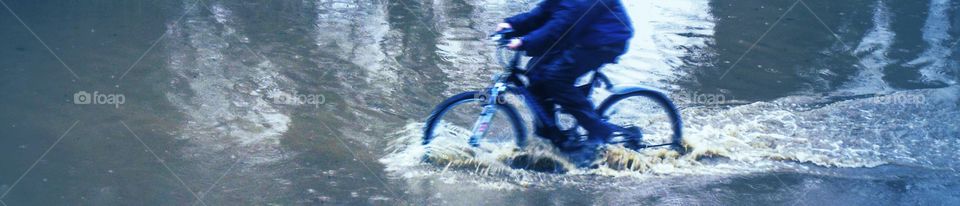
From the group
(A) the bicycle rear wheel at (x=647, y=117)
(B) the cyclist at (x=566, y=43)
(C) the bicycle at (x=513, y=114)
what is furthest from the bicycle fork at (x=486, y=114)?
(A) the bicycle rear wheel at (x=647, y=117)

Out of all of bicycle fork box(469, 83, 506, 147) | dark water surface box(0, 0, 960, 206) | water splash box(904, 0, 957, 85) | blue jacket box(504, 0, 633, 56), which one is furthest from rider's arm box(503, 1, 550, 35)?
water splash box(904, 0, 957, 85)

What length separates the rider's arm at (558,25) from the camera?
4.64 meters

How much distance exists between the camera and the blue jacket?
15.3 ft

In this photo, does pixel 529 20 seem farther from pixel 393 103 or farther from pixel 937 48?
pixel 937 48

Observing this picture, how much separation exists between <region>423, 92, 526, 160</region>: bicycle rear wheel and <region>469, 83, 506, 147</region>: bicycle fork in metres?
0.02

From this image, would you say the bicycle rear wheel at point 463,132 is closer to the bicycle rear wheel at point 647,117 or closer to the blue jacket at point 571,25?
the blue jacket at point 571,25

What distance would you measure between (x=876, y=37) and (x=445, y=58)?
14.6 feet

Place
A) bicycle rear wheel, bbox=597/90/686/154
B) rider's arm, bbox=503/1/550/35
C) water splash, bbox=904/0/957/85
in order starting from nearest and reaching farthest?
rider's arm, bbox=503/1/550/35
bicycle rear wheel, bbox=597/90/686/154
water splash, bbox=904/0/957/85

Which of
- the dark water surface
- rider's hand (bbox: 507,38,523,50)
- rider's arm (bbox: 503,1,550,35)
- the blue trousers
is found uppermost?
rider's arm (bbox: 503,1,550,35)

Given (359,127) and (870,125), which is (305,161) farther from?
(870,125)

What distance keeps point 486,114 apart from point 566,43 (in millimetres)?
632

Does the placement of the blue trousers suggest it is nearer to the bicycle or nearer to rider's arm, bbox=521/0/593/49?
the bicycle

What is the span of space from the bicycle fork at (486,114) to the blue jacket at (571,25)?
1.07 ft

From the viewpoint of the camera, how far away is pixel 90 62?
6707 mm
